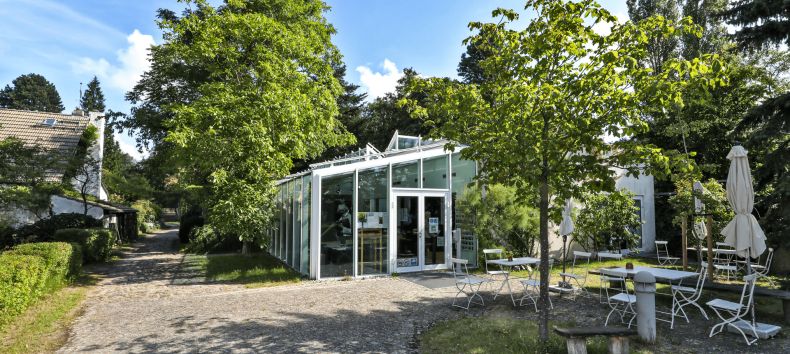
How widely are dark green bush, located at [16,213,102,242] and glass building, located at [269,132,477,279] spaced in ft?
33.2

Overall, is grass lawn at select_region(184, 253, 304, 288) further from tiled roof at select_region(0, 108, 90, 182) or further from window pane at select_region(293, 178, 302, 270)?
tiled roof at select_region(0, 108, 90, 182)

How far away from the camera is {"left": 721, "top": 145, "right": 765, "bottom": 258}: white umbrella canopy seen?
5645 millimetres

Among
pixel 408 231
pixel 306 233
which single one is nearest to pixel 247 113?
pixel 306 233

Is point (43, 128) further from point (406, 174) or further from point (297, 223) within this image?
point (406, 174)

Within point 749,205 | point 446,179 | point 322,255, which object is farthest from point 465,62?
point 749,205

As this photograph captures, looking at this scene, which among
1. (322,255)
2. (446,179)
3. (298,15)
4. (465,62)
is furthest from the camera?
(465,62)

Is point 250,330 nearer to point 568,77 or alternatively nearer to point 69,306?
point 69,306

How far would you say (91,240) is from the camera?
516 inches

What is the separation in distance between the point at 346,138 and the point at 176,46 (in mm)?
6336

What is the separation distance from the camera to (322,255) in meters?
9.84

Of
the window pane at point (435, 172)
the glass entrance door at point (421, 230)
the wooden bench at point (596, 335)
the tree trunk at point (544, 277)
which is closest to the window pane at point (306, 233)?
the glass entrance door at point (421, 230)

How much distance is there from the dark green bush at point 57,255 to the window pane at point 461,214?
9381 mm

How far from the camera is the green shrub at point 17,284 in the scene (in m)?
5.60

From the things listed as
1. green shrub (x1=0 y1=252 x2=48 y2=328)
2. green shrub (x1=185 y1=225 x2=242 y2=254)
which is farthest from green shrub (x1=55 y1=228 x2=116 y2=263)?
green shrub (x1=0 y1=252 x2=48 y2=328)
